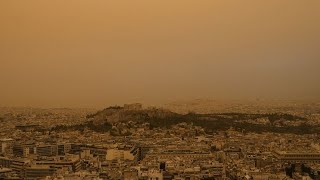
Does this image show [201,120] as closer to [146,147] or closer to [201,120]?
[201,120]

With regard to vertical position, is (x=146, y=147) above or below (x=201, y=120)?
below

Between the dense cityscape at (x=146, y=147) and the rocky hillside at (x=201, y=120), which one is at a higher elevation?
the rocky hillside at (x=201, y=120)

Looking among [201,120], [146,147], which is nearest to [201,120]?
[201,120]

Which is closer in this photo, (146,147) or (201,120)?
(146,147)

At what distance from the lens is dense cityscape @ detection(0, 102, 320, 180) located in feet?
26.2

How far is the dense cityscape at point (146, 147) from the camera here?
314 inches

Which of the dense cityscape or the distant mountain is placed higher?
the distant mountain

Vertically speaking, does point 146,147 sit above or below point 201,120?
below

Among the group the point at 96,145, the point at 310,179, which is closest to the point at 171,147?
the point at 96,145

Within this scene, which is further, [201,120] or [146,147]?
[201,120]

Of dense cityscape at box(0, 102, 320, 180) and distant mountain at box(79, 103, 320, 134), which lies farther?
distant mountain at box(79, 103, 320, 134)

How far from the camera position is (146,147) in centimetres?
1118

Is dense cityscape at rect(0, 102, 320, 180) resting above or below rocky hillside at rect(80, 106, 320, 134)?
below

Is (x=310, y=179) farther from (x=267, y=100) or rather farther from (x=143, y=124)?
(x=143, y=124)
